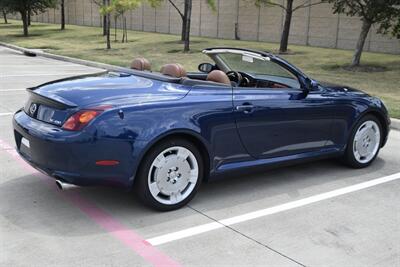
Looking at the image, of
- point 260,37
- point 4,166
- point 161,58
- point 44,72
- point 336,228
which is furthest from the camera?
point 260,37

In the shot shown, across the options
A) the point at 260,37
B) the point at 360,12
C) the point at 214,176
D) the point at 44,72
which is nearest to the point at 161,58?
the point at 44,72

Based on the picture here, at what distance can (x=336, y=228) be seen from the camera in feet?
14.1

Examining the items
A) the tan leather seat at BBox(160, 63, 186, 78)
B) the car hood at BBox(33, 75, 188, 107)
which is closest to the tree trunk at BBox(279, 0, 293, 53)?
the tan leather seat at BBox(160, 63, 186, 78)

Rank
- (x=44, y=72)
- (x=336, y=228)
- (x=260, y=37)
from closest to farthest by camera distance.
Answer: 1. (x=336, y=228)
2. (x=44, y=72)
3. (x=260, y=37)

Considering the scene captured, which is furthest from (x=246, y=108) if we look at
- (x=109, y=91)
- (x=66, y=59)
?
(x=66, y=59)

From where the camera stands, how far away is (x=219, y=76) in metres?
5.03

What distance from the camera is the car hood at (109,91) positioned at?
4258 mm

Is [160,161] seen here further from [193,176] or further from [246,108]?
[246,108]

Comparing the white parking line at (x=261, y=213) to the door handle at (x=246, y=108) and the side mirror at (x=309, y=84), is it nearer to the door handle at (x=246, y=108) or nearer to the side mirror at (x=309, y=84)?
the door handle at (x=246, y=108)

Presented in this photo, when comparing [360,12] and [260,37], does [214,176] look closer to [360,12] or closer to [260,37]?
[360,12]

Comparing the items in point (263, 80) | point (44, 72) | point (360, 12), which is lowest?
point (44, 72)

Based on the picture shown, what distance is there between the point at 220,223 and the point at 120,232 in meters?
Answer: 0.86

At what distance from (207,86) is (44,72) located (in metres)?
12.0

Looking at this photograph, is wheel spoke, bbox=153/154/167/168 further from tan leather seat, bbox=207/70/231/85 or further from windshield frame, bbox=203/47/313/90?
windshield frame, bbox=203/47/313/90
